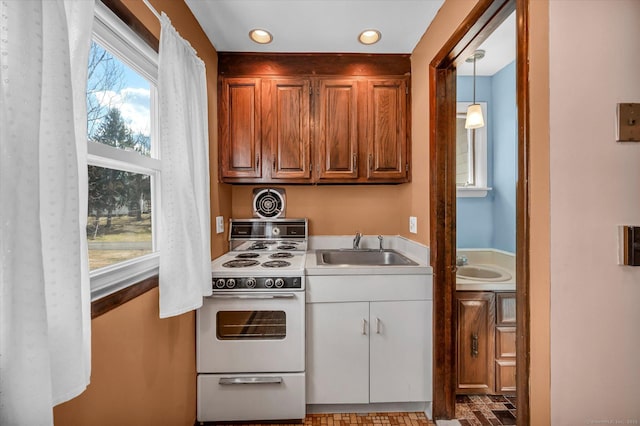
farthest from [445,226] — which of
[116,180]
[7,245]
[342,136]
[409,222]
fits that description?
[7,245]

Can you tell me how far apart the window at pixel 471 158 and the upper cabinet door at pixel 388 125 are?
0.52 metres

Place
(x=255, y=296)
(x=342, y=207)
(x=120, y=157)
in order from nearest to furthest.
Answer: (x=120, y=157) < (x=255, y=296) < (x=342, y=207)

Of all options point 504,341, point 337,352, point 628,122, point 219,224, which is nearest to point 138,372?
point 337,352

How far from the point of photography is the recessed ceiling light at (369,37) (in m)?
2.11

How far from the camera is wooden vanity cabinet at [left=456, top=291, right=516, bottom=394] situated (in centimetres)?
204

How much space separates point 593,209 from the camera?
39.6 inches

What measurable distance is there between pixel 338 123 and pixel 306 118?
24 centimetres

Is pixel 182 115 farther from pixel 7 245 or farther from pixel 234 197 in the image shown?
pixel 234 197

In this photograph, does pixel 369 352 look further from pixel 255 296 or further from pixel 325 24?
pixel 325 24

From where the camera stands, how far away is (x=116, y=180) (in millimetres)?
1318

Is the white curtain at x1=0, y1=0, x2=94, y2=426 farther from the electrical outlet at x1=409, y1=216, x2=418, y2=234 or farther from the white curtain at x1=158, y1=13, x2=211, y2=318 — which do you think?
the electrical outlet at x1=409, y1=216, x2=418, y2=234

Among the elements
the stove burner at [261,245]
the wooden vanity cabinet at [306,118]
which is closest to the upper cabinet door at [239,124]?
the wooden vanity cabinet at [306,118]

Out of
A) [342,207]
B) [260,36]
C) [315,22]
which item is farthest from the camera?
[342,207]

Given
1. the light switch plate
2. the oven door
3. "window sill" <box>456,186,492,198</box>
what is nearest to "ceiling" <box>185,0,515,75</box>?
"window sill" <box>456,186,492,198</box>
